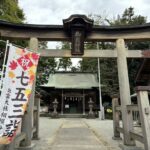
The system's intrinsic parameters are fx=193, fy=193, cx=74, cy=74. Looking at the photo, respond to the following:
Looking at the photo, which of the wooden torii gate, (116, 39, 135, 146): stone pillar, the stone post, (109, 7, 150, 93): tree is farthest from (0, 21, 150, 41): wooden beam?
(109, 7, 150, 93): tree

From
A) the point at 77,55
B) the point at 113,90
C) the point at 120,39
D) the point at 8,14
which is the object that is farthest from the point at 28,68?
the point at 113,90

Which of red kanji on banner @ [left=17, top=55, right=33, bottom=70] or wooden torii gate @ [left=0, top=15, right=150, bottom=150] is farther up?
wooden torii gate @ [left=0, top=15, right=150, bottom=150]

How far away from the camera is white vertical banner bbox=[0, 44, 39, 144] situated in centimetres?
343

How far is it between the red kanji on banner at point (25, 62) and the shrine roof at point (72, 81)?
19.4 meters

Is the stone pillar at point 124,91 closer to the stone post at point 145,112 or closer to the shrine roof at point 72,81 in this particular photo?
the stone post at point 145,112

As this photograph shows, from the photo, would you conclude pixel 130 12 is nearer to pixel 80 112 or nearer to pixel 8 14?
pixel 80 112

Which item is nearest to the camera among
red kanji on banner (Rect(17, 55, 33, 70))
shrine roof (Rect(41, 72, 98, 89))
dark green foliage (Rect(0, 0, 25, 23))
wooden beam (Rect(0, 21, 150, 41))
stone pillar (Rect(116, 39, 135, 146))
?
red kanji on banner (Rect(17, 55, 33, 70))

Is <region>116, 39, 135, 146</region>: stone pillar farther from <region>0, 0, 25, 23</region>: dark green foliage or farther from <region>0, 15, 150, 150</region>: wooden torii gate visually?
<region>0, 0, 25, 23</region>: dark green foliage

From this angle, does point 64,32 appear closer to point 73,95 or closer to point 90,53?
point 90,53

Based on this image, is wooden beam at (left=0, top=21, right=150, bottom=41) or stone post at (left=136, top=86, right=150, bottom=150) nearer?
stone post at (left=136, top=86, right=150, bottom=150)

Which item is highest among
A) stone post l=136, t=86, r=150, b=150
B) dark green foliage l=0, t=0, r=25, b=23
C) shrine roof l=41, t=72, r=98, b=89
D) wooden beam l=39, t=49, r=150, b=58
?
dark green foliage l=0, t=0, r=25, b=23

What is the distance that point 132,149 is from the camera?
520cm

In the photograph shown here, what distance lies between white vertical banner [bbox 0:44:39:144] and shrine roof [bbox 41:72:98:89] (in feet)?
63.7

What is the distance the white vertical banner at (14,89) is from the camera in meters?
3.43
